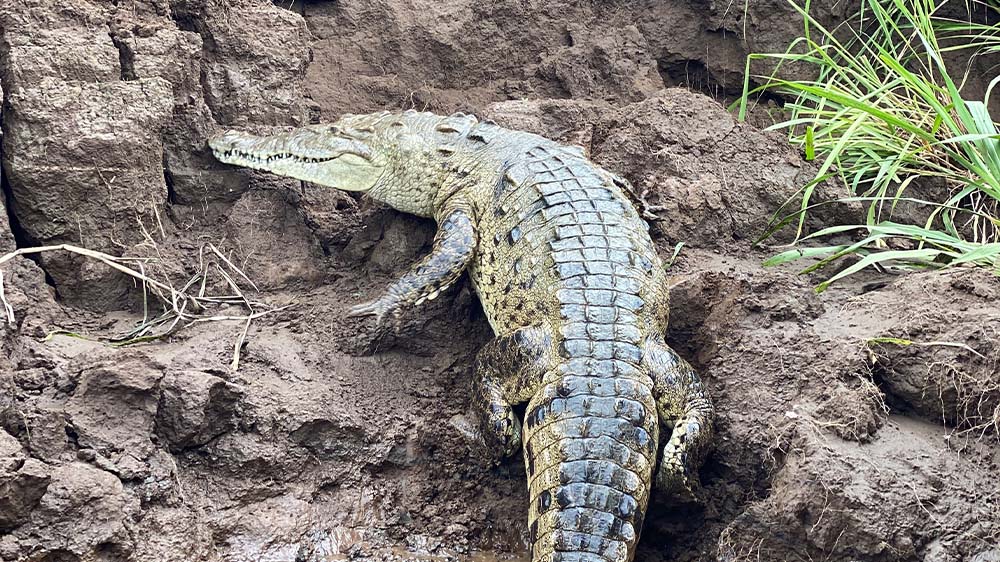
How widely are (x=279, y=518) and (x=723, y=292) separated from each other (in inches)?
75.1

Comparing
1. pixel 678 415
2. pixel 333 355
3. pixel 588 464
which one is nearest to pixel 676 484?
pixel 678 415

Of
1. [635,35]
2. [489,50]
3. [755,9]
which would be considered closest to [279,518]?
[489,50]

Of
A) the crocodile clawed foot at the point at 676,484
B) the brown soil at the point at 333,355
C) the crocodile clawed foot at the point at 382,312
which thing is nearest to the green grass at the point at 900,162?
the brown soil at the point at 333,355

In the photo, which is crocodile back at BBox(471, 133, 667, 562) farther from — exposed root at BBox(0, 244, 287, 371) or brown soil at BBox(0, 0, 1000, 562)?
exposed root at BBox(0, 244, 287, 371)

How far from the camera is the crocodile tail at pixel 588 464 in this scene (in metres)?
3.16

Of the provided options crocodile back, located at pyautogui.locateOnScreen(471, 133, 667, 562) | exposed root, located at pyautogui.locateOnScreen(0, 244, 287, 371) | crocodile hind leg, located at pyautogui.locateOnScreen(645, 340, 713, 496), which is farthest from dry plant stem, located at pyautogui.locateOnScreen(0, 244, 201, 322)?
crocodile hind leg, located at pyautogui.locateOnScreen(645, 340, 713, 496)

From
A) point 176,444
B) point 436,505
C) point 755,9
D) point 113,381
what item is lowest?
point 436,505

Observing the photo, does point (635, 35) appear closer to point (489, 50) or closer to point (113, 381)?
point (489, 50)

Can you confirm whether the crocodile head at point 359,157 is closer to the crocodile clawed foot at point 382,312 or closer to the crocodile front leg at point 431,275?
the crocodile front leg at point 431,275

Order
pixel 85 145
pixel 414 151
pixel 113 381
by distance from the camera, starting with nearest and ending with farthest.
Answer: pixel 113 381, pixel 85 145, pixel 414 151

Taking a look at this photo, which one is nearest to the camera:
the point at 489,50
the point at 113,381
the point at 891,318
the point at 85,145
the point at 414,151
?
the point at 113,381

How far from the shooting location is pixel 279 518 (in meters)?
3.52

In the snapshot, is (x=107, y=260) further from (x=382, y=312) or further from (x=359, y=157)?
(x=359, y=157)

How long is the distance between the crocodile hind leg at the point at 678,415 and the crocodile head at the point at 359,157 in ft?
4.56
